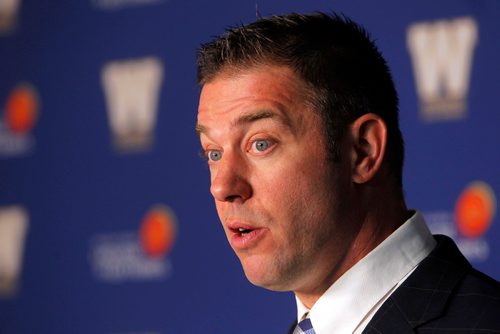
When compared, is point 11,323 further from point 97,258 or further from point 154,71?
point 154,71

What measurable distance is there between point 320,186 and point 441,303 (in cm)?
23

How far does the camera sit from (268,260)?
1.32 m

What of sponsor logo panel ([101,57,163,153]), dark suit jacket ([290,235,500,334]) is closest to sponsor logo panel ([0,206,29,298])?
sponsor logo panel ([101,57,163,153])

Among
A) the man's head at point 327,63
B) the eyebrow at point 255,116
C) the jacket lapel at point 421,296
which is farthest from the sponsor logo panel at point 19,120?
the jacket lapel at point 421,296

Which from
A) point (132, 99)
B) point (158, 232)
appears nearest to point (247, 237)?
point (158, 232)

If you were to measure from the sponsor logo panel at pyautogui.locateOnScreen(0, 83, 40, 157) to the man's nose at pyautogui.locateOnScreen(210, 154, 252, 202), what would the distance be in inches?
63.4

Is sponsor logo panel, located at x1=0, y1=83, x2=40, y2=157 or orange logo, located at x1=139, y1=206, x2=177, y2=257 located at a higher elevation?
sponsor logo panel, located at x1=0, y1=83, x2=40, y2=157

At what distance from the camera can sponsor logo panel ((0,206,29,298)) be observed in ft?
9.27

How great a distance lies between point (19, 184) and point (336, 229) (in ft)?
5.59

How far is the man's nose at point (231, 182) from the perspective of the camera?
1.31m

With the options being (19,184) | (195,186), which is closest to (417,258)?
(195,186)

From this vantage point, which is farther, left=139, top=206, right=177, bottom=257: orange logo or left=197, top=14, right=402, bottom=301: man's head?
left=139, top=206, right=177, bottom=257: orange logo

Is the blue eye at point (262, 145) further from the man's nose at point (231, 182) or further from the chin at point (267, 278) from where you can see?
the chin at point (267, 278)

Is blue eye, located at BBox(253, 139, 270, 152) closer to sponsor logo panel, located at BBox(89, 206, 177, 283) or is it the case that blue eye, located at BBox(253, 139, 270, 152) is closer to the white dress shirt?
the white dress shirt
